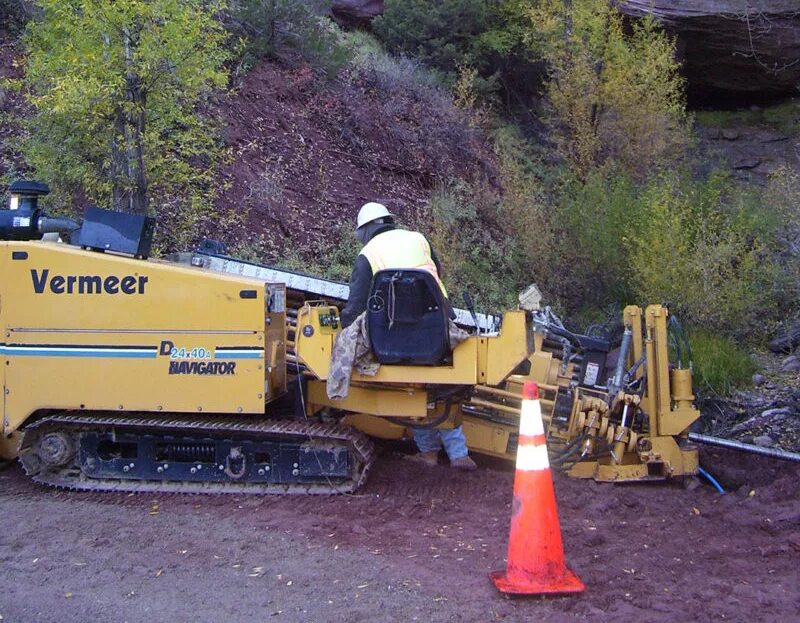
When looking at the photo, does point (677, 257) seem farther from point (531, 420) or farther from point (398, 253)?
point (531, 420)

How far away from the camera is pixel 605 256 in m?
11.9

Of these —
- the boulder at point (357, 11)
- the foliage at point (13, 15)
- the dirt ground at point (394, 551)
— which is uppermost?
the boulder at point (357, 11)

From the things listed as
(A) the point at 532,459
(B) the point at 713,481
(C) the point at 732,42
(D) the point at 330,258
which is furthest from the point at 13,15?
(C) the point at 732,42

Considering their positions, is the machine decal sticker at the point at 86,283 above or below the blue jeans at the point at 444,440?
above

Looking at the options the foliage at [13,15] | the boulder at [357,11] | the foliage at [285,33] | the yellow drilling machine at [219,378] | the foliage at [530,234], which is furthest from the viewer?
the boulder at [357,11]

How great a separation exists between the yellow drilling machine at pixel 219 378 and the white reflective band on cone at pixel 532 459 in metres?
1.58

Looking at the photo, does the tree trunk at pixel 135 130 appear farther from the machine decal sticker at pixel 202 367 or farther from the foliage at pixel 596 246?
the foliage at pixel 596 246

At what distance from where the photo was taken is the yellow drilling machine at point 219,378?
6.08 meters

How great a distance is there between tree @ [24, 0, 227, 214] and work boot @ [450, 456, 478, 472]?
13.7ft

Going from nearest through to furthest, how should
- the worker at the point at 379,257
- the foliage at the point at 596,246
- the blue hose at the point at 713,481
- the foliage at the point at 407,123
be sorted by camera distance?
the worker at the point at 379,257, the blue hose at the point at 713,481, the foliage at the point at 596,246, the foliage at the point at 407,123

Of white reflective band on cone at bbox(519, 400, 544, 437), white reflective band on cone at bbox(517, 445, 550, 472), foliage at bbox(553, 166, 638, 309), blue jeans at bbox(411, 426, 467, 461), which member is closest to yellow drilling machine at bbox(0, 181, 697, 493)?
blue jeans at bbox(411, 426, 467, 461)

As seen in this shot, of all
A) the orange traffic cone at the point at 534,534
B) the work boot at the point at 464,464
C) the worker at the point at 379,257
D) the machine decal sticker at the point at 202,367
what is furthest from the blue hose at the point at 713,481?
the machine decal sticker at the point at 202,367

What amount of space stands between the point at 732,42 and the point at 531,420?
63.0 feet

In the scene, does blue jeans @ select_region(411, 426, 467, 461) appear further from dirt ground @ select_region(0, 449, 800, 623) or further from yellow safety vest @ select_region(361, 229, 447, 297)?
yellow safety vest @ select_region(361, 229, 447, 297)
